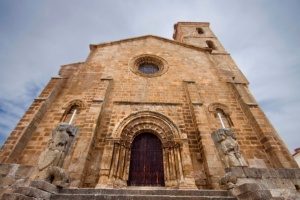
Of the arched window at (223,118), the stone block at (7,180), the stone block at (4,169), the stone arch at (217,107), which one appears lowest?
the stone block at (7,180)

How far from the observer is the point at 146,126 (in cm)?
769

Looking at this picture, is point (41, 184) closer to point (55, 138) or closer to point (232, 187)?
point (55, 138)

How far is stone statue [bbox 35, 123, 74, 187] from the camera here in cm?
420

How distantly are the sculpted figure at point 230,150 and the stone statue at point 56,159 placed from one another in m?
4.76

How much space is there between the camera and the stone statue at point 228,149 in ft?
15.6

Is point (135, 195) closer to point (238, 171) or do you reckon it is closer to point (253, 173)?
point (238, 171)

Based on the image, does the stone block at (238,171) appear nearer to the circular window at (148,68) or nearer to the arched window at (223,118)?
the arched window at (223,118)

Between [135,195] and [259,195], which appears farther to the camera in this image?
[135,195]

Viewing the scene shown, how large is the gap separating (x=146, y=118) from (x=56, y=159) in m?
4.30

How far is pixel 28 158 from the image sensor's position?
6664mm

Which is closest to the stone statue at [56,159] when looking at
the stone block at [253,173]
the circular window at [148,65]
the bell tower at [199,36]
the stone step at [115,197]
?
the stone step at [115,197]

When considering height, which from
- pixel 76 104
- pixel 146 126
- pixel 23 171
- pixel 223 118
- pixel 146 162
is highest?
pixel 76 104

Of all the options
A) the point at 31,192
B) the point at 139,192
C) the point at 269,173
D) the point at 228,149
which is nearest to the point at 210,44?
the point at 228,149

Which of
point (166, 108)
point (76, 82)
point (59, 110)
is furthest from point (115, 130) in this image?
point (76, 82)
